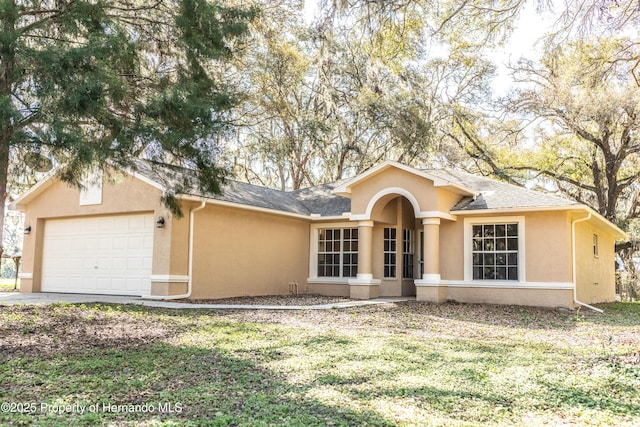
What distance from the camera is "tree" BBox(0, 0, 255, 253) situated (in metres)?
7.23

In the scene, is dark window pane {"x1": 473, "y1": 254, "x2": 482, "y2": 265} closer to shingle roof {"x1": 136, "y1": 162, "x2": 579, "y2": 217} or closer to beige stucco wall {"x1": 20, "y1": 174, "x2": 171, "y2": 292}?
shingle roof {"x1": 136, "y1": 162, "x2": 579, "y2": 217}

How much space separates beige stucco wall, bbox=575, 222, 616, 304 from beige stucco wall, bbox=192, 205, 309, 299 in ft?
26.4

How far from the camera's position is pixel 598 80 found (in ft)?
38.8

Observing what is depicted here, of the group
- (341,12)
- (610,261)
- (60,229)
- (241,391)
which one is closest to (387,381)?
(241,391)

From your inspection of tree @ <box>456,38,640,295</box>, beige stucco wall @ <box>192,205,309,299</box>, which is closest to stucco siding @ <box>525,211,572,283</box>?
tree @ <box>456,38,640,295</box>

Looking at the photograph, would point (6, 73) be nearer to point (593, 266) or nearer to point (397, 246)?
point (397, 246)

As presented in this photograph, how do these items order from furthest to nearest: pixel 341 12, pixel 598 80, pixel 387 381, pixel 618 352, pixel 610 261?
pixel 610 261
pixel 598 80
pixel 341 12
pixel 618 352
pixel 387 381

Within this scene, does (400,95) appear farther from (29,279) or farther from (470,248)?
(29,279)

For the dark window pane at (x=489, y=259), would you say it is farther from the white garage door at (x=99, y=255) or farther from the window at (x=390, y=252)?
the white garage door at (x=99, y=255)

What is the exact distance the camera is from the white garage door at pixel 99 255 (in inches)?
543

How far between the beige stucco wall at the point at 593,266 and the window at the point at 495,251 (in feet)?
5.98

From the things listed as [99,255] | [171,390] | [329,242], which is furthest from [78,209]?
[171,390]

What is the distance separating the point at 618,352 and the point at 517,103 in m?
16.1

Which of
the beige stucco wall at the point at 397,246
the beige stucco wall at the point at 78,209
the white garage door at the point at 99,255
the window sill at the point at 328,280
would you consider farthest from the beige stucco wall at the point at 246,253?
the beige stucco wall at the point at 397,246
